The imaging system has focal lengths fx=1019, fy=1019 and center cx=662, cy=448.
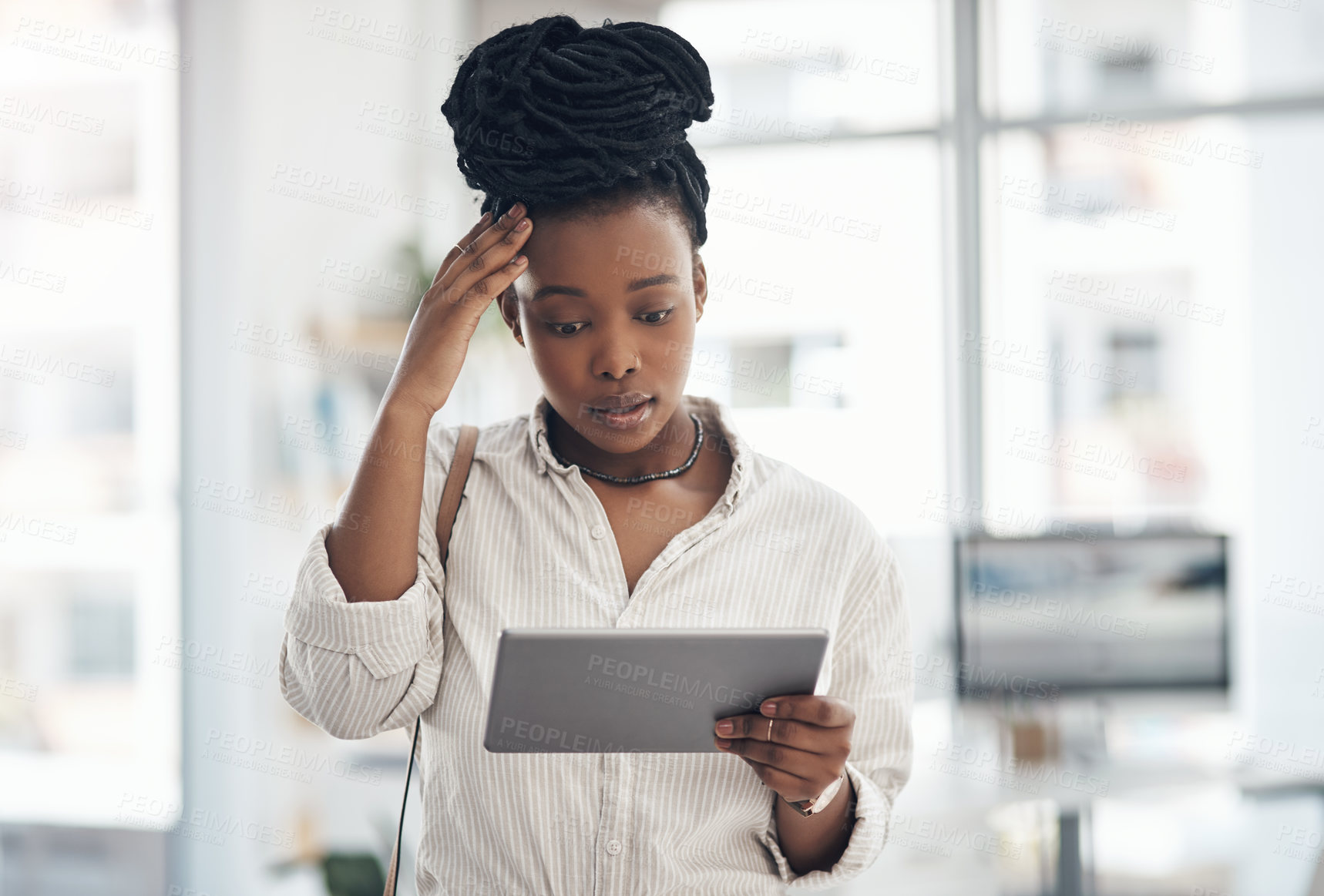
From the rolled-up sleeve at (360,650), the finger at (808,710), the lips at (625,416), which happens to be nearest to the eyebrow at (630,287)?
the lips at (625,416)

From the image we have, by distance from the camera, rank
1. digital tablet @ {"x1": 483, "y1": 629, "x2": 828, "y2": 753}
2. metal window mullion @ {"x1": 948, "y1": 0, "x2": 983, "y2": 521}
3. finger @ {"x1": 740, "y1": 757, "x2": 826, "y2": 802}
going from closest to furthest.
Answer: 1. digital tablet @ {"x1": 483, "y1": 629, "x2": 828, "y2": 753}
2. finger @ {"x1": 740, "y1": 757, "x2": 826, "y2": 802}
3. metal window mullion @ {"x1": 948, "y1": 0, "x2": 983, "y2": 521}

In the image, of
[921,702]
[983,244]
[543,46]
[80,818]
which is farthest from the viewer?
[983,244]

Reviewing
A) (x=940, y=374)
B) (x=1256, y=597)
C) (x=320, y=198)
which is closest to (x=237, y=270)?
(x=320, y=198)

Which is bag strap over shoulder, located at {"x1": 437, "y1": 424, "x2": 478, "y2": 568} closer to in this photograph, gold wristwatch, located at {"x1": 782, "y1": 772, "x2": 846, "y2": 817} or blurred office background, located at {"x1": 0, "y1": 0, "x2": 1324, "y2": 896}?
gold wristwatch, located at {"x1": 782, "y1": 772, "x2": 846, "y2": 817}

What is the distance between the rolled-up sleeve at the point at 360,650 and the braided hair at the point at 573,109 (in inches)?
A: 14.0

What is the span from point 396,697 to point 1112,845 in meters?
2.41

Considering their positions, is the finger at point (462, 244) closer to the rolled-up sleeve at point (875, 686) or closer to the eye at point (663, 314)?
the eye at point (663, 314)

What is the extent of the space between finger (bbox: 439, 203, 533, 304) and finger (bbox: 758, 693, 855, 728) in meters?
0.46

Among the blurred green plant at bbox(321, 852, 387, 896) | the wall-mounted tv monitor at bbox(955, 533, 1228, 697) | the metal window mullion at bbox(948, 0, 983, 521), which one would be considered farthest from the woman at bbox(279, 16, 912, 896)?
the metal window mullion at bbox(948, 0, 983, 521)

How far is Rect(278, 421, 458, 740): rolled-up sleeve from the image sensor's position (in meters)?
0.89

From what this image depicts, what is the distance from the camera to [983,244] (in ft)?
12.0

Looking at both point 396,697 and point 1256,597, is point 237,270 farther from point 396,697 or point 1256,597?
point 1256,597

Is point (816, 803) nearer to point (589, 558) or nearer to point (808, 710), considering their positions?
point (808, 710)

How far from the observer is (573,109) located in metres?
0.91
